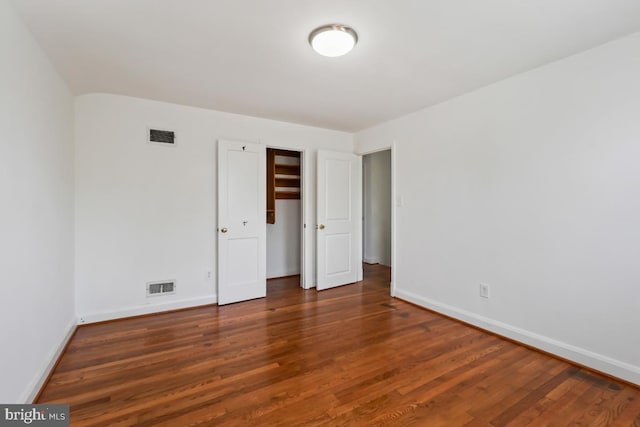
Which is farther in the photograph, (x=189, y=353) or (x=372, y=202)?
(x=372, y=202)

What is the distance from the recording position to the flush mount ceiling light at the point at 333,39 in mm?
1899

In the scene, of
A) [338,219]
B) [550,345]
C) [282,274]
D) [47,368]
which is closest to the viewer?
[47,368]

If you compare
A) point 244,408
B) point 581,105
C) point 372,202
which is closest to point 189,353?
point 244,408

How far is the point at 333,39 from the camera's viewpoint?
6.41 ft

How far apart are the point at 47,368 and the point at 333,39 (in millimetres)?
3082

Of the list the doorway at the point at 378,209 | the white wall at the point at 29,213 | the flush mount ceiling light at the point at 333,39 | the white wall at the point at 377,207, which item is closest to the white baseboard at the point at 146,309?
the white wall at the point at 29,213

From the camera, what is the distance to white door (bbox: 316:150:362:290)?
4289mm

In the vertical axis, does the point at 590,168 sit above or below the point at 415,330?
above

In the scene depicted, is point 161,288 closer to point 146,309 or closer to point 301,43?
point 146,309

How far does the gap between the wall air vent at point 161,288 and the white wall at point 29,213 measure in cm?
77

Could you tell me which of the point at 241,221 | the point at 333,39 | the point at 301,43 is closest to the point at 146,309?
the point at 241,221

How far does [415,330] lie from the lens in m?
2.90

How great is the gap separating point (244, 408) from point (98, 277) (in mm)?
2351

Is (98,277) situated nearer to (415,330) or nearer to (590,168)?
(415,330)
